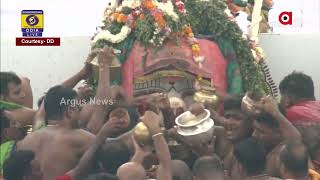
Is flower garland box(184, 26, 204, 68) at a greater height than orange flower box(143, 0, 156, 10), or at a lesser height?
lesser

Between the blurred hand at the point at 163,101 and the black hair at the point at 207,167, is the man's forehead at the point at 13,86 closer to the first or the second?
the blurred hand at the point at 163,101

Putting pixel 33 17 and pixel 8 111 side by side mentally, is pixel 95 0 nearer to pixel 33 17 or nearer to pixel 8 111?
pixel 33 17

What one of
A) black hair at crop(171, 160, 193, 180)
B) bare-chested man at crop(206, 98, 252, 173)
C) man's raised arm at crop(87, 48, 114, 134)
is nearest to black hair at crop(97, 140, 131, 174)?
man's raised arm at crop(87, 48, 114, 134)

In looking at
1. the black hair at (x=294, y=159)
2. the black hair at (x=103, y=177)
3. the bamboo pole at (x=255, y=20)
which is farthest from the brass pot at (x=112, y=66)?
the black hair at (x=294, y=159)

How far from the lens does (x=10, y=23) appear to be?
3.97 metres

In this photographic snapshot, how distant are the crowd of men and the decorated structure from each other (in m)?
0.07

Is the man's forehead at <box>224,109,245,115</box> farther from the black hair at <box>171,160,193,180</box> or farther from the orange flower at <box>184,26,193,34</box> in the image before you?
the orange flower at <box>184,26,193,34</box>

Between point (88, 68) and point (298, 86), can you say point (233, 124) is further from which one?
point (88, 68)

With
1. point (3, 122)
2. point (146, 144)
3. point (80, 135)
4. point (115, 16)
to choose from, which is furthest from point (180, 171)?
point (3, 122)

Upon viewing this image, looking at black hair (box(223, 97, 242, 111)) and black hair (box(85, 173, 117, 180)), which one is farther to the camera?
black hair (box(223, 97, 242, 111))

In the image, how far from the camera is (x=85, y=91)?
3965 millimetres

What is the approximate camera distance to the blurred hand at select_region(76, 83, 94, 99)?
13.0ft

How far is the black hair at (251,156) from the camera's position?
155 inches

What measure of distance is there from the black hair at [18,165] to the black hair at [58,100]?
25 cm
